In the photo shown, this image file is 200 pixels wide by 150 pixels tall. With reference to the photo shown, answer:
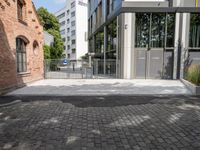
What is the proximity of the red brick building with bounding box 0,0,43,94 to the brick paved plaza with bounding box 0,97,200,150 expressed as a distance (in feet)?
10.9

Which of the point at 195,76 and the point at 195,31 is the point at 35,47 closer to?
the point at 195,76

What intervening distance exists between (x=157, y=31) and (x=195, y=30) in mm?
3151

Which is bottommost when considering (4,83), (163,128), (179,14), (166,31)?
(163,128)

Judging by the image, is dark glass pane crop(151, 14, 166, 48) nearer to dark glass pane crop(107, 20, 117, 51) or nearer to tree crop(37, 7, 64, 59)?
dark glass pane crop(107, 20, 117, 51)

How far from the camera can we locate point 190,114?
232 inches

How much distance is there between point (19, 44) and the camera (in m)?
11.4

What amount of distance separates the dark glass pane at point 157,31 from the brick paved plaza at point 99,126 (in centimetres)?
986

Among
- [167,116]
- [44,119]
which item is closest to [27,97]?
[44,119]

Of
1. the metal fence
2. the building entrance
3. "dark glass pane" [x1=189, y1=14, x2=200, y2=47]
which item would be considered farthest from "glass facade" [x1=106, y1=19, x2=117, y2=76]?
"dark glass pane" [x1=189, y1=14, x2=200, y2=47]

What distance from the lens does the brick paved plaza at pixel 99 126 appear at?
3.80 metres

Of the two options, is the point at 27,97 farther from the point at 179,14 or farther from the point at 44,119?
the point at 179,14

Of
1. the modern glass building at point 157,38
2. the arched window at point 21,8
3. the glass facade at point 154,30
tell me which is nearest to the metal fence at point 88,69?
the modern glass building at point 157,38

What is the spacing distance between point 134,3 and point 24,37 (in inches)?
362

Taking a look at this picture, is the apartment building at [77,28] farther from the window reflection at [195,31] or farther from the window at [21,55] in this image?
the window at [21,55]
